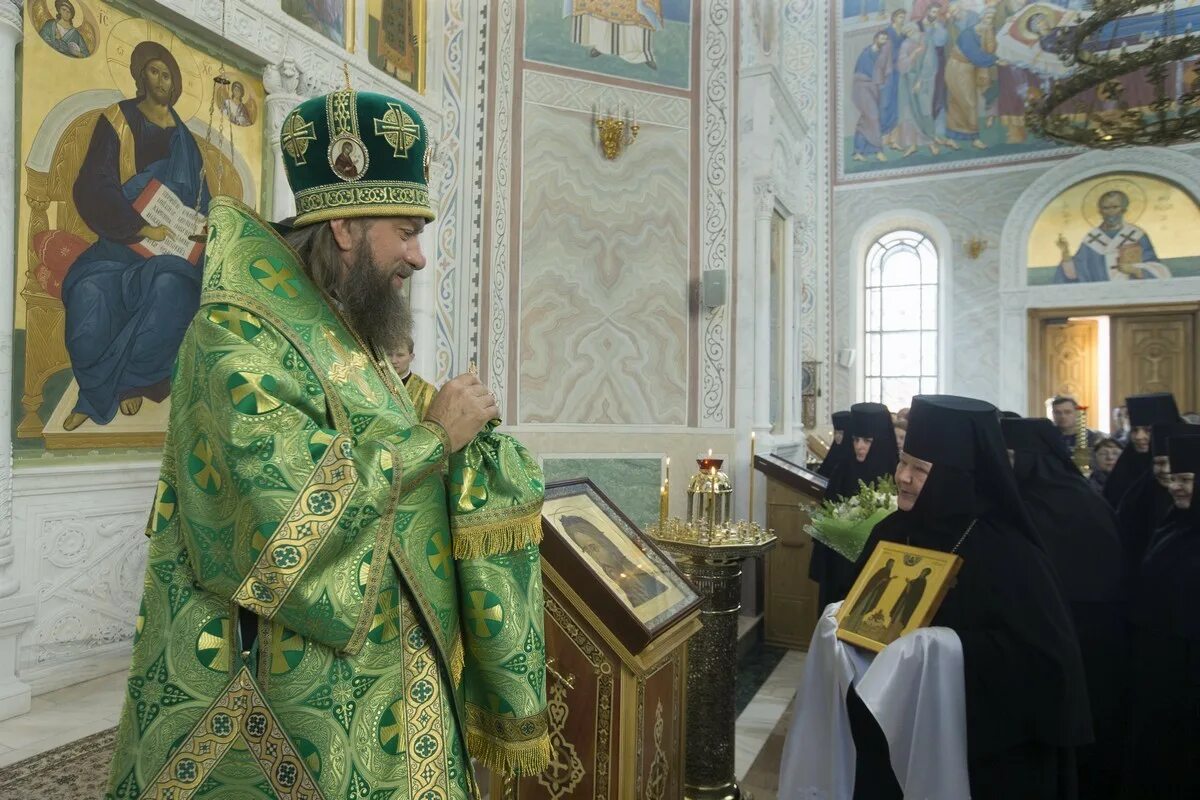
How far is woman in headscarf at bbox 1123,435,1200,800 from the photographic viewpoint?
10.9 ft

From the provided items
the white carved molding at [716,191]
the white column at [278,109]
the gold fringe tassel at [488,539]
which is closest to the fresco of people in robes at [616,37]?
the white carved molding at [716,191]

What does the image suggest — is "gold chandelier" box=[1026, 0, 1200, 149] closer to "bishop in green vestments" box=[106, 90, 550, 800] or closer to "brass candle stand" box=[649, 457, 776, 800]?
"brass candle stand" box=[649, 457, 776, 800]

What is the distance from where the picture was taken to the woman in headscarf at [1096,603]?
3.64 metres

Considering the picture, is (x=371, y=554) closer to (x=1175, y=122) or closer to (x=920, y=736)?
(x=920, y=736)

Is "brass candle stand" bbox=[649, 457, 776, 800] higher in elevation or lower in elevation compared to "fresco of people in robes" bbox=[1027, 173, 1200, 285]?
lower

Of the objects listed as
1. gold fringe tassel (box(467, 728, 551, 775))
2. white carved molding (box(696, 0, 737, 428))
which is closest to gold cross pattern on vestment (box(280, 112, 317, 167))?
gold fringe tassel (box(467, 728, 551, 775))

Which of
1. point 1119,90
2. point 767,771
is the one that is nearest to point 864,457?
point 767,771

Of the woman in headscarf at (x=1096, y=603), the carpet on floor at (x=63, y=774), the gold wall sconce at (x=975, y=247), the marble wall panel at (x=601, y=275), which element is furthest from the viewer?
the gold wall sconce at (x=975, y=247)

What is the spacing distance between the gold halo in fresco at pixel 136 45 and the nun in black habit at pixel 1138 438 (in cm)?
611

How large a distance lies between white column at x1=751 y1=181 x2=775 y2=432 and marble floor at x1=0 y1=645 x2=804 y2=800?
11.5 feet

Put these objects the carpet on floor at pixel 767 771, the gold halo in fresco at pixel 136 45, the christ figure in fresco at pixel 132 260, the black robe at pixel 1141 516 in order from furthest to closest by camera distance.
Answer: the gold halo in fresco at pixel 136 45 → the christ figure in fresco at pixel 132 260 → the black robe at pixel 1141 516 → the carpet on floor at pixel 767 771

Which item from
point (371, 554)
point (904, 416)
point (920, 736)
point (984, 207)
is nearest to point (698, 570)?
point (920, 736)

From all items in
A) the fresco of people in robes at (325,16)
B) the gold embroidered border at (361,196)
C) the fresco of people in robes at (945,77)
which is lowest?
the gold embroidered border at (361,196)

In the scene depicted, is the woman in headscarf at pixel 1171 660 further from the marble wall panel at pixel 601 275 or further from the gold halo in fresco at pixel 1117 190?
the gold halo in fresco at pixel 1117 190
